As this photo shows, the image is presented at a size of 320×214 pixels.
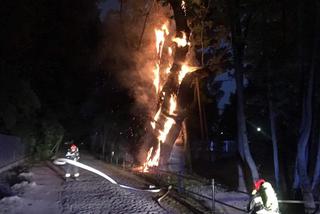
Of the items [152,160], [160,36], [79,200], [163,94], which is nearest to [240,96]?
[163,94]

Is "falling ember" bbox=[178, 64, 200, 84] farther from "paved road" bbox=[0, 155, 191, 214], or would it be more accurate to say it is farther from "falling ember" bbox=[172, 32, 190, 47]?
"paved road" bbox=[0, 155, 191, 214]

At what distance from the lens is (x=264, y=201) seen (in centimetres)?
898

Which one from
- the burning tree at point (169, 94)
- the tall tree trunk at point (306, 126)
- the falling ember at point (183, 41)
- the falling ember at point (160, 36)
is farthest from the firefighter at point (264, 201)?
the falling ember at point (160, 36)

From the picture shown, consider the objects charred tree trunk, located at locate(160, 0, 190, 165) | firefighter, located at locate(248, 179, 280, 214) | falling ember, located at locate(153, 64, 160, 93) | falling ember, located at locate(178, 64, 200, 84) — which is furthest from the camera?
falling ember, located at locate(153, 64, 160, 93)

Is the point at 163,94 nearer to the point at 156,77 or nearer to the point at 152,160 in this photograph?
the point at 156,77

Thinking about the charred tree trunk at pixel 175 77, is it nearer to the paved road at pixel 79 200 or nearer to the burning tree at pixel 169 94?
the burning tree at pixel 169 94

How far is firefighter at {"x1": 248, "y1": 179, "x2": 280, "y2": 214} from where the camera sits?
895cm

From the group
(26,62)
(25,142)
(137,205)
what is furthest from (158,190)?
(25,142)

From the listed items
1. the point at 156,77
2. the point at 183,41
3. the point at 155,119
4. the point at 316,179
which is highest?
the point at 183,41

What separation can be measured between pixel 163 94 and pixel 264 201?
65.0ft

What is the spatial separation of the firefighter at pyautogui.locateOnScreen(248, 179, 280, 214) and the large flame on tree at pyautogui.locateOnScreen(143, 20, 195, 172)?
61.6ft

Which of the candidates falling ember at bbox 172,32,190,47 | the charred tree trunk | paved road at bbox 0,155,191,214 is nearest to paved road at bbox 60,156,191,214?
paved road at bbox 0,155,191,214

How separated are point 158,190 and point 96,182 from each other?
4.19 metres

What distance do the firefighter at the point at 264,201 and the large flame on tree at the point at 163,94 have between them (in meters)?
18.8
